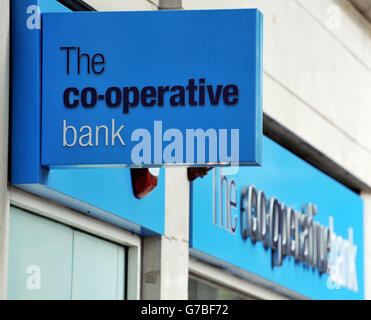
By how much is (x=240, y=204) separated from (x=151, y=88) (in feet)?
17.0

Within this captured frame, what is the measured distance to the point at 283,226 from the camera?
49.8 ft

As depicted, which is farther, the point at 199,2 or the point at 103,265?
the point at 199,2

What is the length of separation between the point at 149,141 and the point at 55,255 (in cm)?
166

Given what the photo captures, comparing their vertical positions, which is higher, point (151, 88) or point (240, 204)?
point (240, 204)

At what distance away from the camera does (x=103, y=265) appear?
10.8m

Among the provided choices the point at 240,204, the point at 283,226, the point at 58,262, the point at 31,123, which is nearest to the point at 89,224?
the point at 58,262

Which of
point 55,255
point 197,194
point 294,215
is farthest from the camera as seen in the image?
point 294,215

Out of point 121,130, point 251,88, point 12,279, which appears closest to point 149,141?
point 121,130

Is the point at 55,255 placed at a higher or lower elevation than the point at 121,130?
lower

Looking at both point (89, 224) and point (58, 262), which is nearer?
point (58, 262)

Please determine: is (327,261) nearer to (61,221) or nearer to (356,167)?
(356,167)

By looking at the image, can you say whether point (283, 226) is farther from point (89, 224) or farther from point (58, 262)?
point (58, 262)

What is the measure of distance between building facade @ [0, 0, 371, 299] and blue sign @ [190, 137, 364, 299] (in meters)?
0.03

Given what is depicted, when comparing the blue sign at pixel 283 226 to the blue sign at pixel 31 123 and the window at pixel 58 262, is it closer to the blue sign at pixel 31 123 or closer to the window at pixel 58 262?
the window at pixel 58 262
